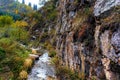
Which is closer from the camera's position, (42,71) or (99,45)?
(99,45)

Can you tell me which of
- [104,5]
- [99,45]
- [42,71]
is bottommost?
[42,71]

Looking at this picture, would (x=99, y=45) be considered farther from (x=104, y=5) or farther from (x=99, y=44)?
(x=104, y=5)

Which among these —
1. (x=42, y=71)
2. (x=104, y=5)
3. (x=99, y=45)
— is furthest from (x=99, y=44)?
(x=42, y=71)

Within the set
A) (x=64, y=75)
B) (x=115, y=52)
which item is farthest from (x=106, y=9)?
(x=64, y=75)

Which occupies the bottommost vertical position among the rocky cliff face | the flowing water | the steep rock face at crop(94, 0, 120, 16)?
the flowing water

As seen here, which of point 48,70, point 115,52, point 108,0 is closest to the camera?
point 115,52

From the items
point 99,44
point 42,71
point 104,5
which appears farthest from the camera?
point 42,71

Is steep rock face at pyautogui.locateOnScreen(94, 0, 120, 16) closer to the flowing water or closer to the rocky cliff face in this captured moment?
the rocky cliff face

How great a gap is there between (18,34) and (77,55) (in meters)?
41.5

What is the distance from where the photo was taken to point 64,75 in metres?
24.1

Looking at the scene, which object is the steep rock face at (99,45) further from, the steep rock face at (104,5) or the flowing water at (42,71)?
the flowing water at (42,71)

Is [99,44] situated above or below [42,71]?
above

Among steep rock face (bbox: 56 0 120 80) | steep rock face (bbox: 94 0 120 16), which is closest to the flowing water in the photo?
steep rock face (bbox: 56 0 120 80)

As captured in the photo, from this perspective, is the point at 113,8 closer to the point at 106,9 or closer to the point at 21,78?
the point at 106,9
